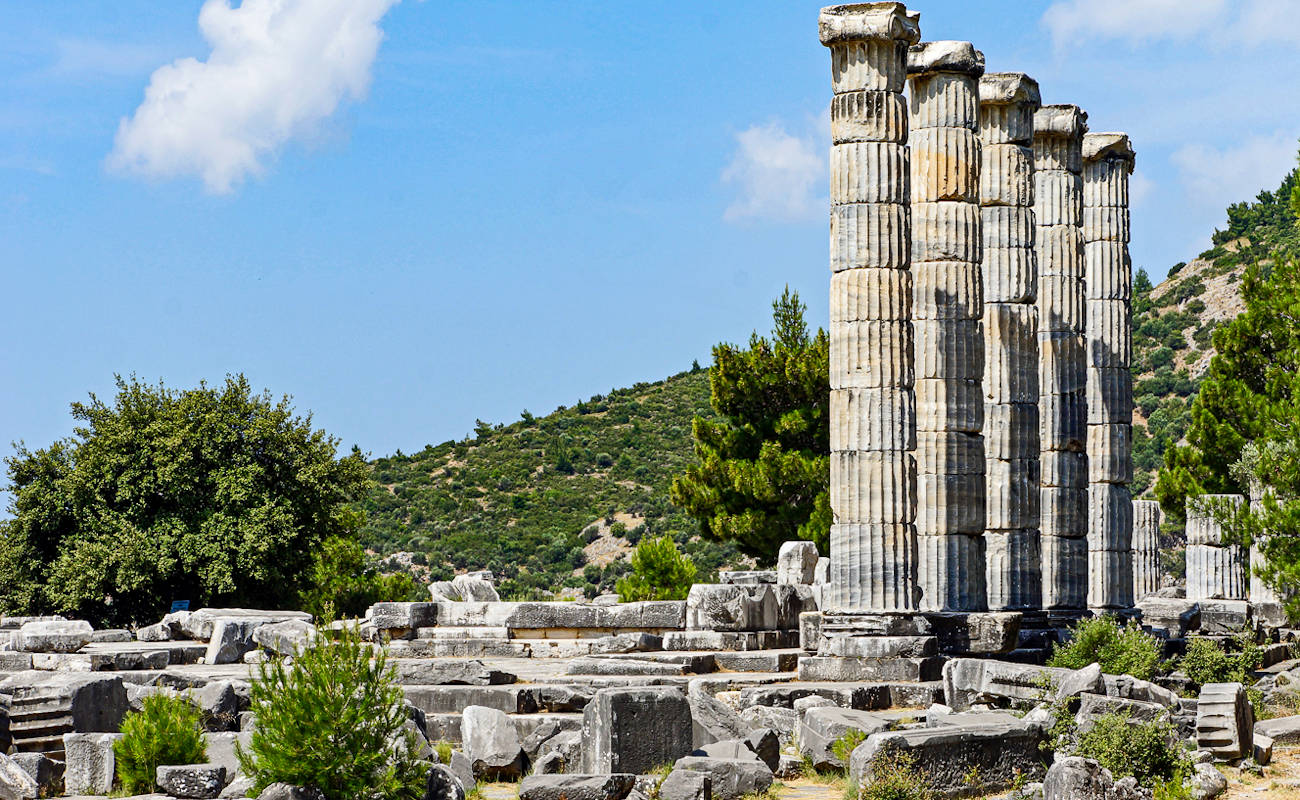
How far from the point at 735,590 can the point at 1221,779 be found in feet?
35.5

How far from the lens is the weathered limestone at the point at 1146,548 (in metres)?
36.3

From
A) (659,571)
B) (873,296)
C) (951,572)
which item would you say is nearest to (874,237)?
(873,296)

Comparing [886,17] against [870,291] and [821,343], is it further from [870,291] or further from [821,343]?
[821,343]

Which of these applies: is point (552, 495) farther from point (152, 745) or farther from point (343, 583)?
point (152, 745)

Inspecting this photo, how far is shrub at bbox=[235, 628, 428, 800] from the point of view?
498 inches

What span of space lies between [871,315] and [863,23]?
3.82 metres

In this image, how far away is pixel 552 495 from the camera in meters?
61.1

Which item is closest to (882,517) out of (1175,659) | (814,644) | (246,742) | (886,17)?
(814,644)

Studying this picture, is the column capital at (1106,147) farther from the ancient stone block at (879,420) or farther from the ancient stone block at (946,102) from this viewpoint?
the ancient stone block at (879,420)

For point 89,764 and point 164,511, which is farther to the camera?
point 164,511

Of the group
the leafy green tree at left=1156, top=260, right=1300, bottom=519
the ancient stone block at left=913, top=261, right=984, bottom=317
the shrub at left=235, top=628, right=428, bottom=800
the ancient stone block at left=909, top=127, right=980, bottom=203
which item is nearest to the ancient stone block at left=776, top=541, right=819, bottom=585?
the ancient stone block at left=913, top=261, right=984, bottom=317

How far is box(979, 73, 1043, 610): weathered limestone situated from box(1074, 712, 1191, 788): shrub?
12.0 metres

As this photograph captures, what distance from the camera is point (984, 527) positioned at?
25.2 meters

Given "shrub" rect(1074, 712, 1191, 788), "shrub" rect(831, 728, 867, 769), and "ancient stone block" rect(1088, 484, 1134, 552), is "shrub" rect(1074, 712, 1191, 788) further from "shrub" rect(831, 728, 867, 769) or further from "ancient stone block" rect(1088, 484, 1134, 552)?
"ancient stone block" rect(1088, 484, 1134, 552)
